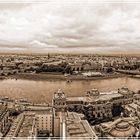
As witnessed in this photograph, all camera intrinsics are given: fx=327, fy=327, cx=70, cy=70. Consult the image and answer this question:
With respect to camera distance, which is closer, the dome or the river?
the dome

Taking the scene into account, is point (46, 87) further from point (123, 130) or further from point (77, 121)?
point (123, 130)

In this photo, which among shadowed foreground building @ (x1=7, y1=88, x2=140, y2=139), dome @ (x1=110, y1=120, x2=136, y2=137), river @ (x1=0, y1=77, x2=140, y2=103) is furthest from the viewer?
river @ (x1=0, y1=77, x2=140, y2=103)

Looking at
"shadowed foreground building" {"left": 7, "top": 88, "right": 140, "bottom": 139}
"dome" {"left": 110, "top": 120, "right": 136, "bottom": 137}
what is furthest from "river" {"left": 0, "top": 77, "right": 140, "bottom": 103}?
"dome" {"left": 110, "top": 120, "right": 136, "bottom": 137}

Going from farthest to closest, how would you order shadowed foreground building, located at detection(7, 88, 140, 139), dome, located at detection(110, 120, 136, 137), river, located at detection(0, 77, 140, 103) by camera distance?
river, located at detection(0, 77, 140, 103)
dome, located at detection(110, 120, 136, 137)
shadowed foreground building, located at detection(7, 88, 140, 139)

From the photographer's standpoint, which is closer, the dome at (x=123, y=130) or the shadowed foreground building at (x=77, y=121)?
the shadowed foreground building at (x=77, y=121)

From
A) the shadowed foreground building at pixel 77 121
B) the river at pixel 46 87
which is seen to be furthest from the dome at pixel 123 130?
the river at pixel 46 87

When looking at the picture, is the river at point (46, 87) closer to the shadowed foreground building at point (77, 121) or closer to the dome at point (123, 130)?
the shadowed foreground building at point (77, 121)

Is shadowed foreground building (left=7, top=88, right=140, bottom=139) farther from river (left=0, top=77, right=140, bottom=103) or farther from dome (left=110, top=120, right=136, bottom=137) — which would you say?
river (left=0, top=77, right=140, bottom=103)
